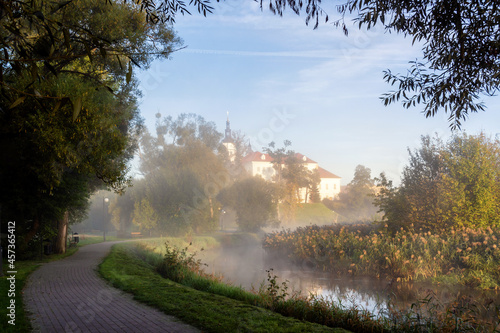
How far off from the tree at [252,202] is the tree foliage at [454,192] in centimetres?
2447

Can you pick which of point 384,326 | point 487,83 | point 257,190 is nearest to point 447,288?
point 384,326

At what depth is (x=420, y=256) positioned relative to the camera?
15922 millimetres

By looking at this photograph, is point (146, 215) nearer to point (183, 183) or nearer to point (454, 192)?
point (183, 183)

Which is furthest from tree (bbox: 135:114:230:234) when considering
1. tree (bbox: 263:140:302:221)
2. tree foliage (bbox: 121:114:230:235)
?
tree (bbox: 263:140:302:221)

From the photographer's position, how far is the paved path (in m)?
6.75

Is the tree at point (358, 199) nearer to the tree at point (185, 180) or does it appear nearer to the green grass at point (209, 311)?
the tree at point (185, 180)

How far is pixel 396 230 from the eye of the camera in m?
19.9

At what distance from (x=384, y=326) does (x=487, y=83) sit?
535 cm

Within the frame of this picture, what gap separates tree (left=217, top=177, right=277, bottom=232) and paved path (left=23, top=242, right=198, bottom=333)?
32.7m

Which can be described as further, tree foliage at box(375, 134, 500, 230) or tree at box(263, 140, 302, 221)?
tree at box(263, 140, 302, 221)

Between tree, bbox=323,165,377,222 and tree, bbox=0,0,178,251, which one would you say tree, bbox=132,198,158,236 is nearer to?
tree, bbox=0,0,178,251

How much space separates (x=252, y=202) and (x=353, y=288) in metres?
29.9

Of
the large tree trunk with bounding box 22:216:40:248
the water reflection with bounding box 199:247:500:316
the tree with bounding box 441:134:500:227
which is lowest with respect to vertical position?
the water reflection with bounding box 199:247:500:316

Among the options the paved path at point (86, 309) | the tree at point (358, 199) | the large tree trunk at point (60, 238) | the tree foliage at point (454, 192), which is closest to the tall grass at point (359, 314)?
the paved path at point (86, 309)
